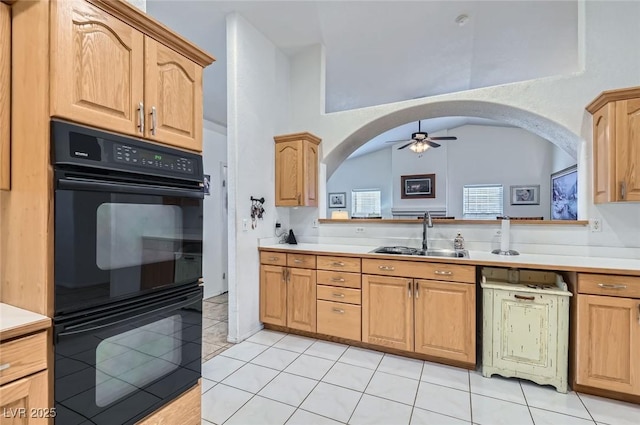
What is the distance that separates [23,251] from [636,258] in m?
3.78

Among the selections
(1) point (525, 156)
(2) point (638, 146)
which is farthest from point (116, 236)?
(1) point (525, 156)

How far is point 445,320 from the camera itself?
7.78 feet

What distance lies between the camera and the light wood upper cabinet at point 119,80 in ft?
3.45

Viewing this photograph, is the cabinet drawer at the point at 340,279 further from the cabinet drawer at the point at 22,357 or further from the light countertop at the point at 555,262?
the cabinet drawer at the point at 22,357

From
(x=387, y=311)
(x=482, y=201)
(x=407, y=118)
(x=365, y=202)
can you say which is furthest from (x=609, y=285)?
(x=365, y=202)

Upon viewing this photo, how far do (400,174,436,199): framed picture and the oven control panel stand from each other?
7357 mm

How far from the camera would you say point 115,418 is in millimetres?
1181

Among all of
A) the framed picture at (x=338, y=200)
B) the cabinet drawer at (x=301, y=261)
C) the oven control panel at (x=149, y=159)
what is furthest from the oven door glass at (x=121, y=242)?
Answer: the framed picture at (x=338, y=200)

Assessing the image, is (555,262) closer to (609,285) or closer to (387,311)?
(609,285)

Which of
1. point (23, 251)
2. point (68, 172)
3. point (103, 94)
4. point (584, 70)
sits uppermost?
point (584, 70)

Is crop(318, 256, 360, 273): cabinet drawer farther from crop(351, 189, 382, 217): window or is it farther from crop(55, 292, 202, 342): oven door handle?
crop(351, 189, 382, 217): window

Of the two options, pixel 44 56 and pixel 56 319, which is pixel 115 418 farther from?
pixel 44 56

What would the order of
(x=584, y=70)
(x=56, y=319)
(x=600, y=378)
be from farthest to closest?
(x=584, y=70)
(x=600, y=378)
(x=56, y=319)

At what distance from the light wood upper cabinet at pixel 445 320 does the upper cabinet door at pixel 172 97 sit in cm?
202
